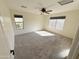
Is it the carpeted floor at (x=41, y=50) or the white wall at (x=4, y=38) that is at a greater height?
the white wall at (x=4, y=38)

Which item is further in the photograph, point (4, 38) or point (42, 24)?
point (42, 24)

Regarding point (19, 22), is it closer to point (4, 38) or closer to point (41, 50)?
point (41, 50)

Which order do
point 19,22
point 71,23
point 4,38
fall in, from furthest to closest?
point 19,22 < point 71,23 < point 4,38

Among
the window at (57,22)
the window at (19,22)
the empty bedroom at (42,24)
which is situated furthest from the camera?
the window at (57,22)

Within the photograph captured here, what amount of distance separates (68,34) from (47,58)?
12.0ft

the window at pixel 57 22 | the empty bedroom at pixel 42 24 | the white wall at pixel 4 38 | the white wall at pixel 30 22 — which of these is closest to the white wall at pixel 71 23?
the empty bedroom at pixel 42 24

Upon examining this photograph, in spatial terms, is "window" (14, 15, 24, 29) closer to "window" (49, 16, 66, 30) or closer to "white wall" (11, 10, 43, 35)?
"white wall" (11, 10, 43, 35)

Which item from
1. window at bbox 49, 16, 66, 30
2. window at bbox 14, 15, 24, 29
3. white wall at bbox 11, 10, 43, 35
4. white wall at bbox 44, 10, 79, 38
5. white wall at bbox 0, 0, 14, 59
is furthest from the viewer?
white wall at bbox 11, 10, 43, 35

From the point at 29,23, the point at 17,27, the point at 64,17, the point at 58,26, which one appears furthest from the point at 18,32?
the point at 64,17

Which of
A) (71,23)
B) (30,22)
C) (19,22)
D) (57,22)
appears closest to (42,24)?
(30,22)

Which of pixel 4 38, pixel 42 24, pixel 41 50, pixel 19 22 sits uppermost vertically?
pixel 19 22

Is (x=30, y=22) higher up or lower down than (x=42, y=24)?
higher up

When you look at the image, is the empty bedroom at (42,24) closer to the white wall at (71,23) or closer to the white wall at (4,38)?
the white wall at (71,23)

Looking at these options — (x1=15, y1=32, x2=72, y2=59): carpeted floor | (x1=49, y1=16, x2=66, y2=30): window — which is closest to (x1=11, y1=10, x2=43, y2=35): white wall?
(x1=49, y1=16, x2=66, y2=30): window
